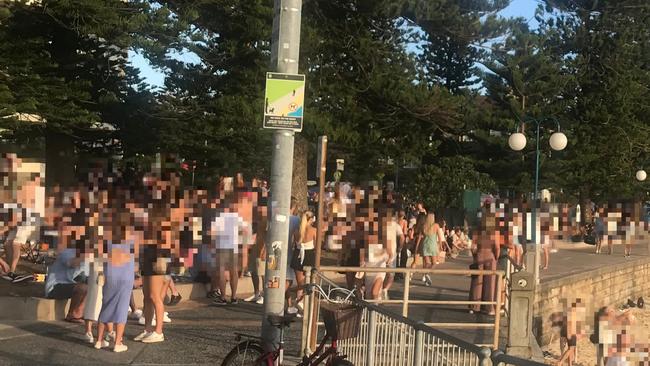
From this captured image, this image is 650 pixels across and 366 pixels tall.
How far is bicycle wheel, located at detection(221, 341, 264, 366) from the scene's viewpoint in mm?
5934

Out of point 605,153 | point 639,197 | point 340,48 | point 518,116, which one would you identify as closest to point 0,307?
point 340,48

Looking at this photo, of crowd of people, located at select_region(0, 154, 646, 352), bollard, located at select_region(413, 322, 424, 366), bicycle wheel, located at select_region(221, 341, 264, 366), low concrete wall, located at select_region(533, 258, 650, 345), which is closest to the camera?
bollard, located at select_region(413, 322, 424, 366)

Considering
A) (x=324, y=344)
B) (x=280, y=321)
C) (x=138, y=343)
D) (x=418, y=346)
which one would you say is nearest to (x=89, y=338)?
(x=138, y=343)

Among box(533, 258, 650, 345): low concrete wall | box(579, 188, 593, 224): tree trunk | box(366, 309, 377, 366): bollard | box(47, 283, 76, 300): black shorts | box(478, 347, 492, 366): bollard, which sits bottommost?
box(533, 258, 650, 345): low concrete wall

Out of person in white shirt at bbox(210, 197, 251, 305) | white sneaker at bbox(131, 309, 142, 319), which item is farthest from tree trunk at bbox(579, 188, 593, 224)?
white sneaker at bbox(131, 309, 142, 319)

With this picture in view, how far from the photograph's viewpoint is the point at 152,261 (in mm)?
7773

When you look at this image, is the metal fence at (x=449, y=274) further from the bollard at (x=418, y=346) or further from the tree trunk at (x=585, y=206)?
the tree trunk at (x=585, y=206)

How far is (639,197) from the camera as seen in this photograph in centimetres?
4628

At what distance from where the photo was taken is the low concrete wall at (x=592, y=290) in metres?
15.1

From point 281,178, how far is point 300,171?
1331cm

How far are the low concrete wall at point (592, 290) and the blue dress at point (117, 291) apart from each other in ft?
20.7

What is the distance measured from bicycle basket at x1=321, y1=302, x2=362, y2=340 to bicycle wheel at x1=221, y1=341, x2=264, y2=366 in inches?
26.2

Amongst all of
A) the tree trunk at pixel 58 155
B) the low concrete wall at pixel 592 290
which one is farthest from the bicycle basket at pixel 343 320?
the tree trunk at pixel 58 155

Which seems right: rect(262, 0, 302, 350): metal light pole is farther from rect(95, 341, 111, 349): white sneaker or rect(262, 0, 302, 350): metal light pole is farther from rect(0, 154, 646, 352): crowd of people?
rect(95, 341, 111, 349): white sneaker
